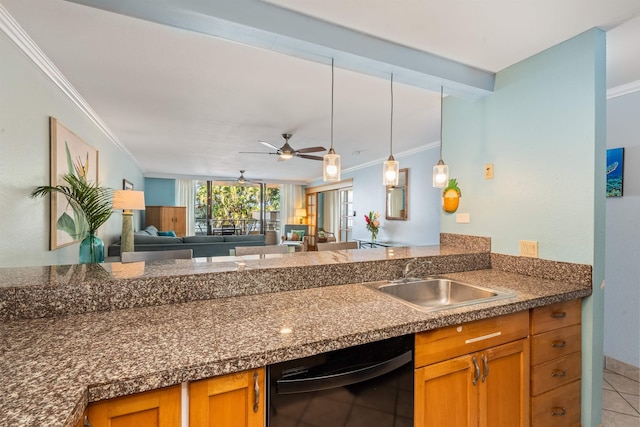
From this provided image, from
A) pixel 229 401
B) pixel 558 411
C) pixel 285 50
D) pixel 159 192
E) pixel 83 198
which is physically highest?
pixel 285 50

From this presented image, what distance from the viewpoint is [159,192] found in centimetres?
782

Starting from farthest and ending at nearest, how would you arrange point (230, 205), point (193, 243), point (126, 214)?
point (230, 205) < point (193, 243) < point (126, 214)

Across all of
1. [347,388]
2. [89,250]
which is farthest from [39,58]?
[347,388]

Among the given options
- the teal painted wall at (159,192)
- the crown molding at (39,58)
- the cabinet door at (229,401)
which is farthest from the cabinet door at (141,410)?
the teal painted wall at (159,192)

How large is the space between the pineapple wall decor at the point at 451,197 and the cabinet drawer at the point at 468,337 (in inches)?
44.1

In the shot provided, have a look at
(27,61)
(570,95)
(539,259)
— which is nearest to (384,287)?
(539,259)

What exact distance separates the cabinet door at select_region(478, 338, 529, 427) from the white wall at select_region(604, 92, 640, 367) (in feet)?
4.91

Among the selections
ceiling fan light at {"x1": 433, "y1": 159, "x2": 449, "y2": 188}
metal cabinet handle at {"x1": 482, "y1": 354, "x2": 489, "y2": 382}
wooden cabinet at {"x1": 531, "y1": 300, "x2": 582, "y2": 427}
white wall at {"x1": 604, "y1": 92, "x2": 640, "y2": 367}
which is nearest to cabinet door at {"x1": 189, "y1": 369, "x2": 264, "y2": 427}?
metal cabinet handle at {"x1": 482, "y1": 354, "x2": 489, "y2": 382}

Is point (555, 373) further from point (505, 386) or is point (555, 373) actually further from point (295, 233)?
point (295, 233)

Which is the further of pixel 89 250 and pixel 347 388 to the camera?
pixel 89 250

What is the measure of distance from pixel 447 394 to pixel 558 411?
85cm

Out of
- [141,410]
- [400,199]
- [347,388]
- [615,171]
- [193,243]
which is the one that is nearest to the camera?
[141,410]

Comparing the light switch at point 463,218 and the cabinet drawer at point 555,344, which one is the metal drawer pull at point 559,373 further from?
the light switch at point 463,218

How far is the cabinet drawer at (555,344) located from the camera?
1.48 m
